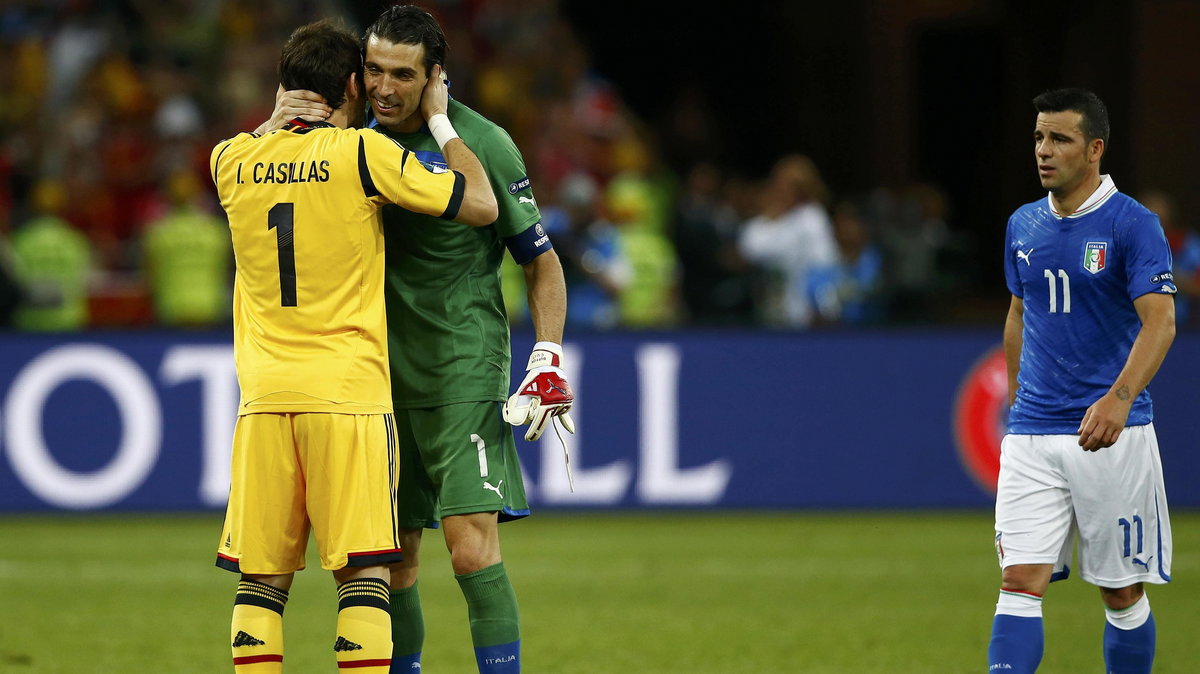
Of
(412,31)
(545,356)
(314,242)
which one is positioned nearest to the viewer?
(314,242)

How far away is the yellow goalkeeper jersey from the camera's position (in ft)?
15.3

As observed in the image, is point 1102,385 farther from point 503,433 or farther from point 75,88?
point 75,88

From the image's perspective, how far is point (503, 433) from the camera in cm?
516

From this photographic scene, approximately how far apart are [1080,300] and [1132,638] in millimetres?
1132

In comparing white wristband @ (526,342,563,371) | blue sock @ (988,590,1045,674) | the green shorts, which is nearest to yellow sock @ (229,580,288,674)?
the green shorts

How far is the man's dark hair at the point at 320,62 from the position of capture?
4.77 metres

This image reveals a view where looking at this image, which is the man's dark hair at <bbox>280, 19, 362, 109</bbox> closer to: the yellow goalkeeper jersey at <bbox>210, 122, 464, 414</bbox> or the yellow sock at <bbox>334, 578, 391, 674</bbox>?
the yellow goalkeeper jersey at <bbox>210, 122, 464, 414</bbox>

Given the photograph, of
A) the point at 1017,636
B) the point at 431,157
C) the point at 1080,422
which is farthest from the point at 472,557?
the point at 1080,422

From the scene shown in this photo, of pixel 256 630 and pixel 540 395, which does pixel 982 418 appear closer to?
pixel 540 395

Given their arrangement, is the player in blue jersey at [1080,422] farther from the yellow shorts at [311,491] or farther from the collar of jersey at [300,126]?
the collar of jersey at [300,126]

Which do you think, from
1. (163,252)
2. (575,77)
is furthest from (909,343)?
(575,77)

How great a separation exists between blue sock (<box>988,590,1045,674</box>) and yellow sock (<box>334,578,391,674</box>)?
6.32ft

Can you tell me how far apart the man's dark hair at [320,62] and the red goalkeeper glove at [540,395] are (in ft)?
3.26

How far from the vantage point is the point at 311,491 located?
470 cm
